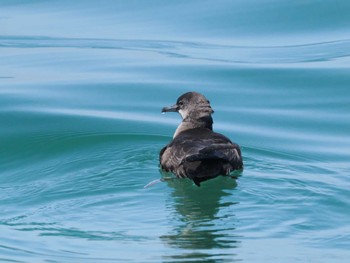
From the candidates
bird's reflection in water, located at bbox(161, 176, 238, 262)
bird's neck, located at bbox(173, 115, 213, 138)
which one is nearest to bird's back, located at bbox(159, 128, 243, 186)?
bird's reflection in water, located at bbox(161, 176, 238, 262)

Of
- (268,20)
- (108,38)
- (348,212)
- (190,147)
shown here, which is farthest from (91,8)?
(348,212)

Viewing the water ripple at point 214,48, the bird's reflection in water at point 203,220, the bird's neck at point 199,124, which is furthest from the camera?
the water ripple at point 214,48

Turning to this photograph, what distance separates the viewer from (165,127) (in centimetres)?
1209

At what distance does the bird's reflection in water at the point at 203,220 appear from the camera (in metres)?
7.52

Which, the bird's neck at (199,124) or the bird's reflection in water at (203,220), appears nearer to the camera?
the bird's reflection in water at (203,220)

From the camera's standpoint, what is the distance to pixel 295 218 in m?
8.44

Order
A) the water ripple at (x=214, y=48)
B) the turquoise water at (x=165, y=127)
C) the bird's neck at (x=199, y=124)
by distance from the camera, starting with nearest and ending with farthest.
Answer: the turquoise water at (x=165, y=127) → the bird's neck at (x=199, y=124) → the water ripple at (x=214, y=48)

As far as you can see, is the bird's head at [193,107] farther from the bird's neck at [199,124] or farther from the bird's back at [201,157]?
the bird's back at [201,157]

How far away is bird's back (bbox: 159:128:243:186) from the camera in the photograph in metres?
9.45

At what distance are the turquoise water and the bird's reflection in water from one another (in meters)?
0.02

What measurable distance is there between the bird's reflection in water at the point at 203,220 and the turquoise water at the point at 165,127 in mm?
18

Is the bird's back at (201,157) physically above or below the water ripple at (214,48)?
below

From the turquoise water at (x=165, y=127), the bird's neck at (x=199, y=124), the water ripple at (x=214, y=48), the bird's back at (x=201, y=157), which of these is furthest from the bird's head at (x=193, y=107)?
the water ripple at (x=214, y=48)

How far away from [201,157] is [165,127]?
9.05 ft
